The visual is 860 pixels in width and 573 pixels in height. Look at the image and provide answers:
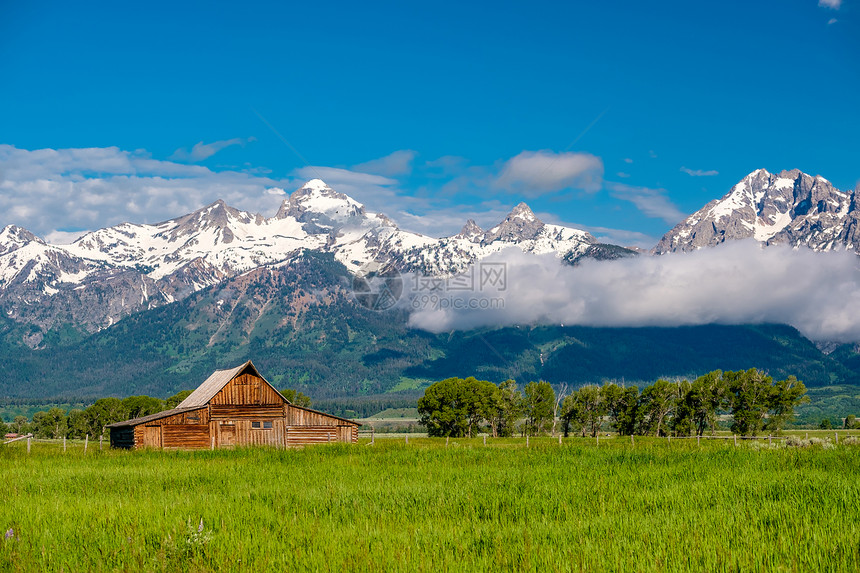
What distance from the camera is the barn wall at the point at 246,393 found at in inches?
2261

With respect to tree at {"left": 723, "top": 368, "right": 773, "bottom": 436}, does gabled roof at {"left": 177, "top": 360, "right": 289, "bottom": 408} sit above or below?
above

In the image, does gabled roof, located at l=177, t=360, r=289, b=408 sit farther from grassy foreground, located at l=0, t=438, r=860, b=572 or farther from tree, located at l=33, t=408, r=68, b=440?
tree, located at l=33, t=408, r=68, b=440

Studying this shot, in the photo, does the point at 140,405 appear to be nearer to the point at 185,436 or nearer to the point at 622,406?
the point at 185,436

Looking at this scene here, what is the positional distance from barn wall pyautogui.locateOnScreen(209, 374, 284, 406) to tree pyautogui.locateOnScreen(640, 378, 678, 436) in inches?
2729

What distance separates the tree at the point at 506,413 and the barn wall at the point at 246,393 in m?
62.4

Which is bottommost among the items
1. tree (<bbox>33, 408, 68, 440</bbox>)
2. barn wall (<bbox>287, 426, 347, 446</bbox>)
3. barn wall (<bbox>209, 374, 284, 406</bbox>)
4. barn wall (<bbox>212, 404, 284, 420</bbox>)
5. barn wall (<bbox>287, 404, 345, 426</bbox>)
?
tree (<bbox>33, 408, 68, 440</bbox>)

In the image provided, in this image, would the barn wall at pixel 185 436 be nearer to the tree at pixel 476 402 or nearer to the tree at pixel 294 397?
the tree at pixel 294 397

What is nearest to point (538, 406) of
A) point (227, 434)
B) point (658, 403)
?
point (658, 403)

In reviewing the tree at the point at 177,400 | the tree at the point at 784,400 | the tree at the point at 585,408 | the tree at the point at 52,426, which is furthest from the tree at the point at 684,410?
the tree at the point at 52,426

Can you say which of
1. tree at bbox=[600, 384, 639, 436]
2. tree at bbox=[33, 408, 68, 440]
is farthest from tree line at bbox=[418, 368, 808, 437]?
tree at bbox=[33, 408, 68, 440]

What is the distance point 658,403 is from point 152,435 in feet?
261

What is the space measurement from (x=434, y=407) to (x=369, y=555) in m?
109

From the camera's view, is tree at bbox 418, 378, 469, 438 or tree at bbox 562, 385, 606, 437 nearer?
tree at bbox 418, 378, 469, 438

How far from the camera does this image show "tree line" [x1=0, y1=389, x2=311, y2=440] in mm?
122688
